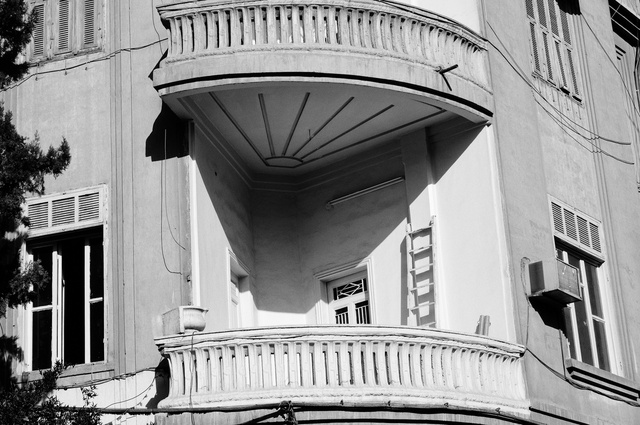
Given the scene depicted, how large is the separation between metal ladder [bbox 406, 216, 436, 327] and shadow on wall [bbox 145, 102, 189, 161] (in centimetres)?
359

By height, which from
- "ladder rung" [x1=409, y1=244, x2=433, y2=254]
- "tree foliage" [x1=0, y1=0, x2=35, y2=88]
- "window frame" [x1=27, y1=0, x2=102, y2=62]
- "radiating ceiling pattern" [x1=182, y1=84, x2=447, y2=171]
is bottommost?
"ladder rung" [x1=409, y1=244, x2=433, y2=254]

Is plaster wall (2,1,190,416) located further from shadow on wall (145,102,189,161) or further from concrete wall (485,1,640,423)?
Answer: concrete wall (485,1,640,423)

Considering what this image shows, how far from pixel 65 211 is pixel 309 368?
442 cm

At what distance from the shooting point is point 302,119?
20.6 meters

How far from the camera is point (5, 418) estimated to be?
16.0 meters

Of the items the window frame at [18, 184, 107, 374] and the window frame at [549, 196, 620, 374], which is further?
the window frame at [549, 196, 620, 374]

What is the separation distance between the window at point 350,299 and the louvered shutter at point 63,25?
534 cm

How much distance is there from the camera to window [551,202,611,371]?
71.8ft

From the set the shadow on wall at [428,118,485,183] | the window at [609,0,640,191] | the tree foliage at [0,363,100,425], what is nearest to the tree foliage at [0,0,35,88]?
the tree foliage at [0,363,100,425]

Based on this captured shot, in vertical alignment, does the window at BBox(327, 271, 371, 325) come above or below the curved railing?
below

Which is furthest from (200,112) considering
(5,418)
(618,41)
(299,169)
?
(618,41)

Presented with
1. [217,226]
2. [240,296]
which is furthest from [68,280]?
[240,296]

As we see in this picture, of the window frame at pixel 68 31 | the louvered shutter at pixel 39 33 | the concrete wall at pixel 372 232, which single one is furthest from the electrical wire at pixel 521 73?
the louvered shutter at pixel 39 33

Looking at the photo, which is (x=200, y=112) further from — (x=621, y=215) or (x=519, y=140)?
(x=621, y=215)
